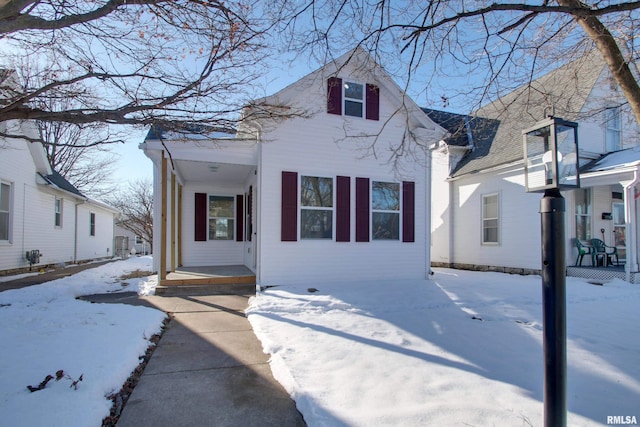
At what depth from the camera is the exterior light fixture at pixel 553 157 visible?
208 centimetres

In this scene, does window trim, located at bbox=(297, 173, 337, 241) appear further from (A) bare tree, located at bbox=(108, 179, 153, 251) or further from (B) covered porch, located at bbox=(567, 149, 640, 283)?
(A) bare tree, located at bbox=(108, 179, 153, 251)

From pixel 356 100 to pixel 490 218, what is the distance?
6330 mm

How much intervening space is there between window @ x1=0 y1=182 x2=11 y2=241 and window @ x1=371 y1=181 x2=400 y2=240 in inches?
429

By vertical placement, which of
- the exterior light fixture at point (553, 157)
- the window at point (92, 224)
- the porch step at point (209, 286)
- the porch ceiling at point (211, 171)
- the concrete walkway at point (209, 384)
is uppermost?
the porch ceiling at point (211, 171)

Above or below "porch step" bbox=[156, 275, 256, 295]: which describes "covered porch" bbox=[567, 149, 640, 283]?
above

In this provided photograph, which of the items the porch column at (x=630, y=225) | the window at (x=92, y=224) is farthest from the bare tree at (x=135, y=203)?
the porch column at (x=630, y=225)

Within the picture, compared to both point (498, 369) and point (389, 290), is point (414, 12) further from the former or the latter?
point (389, 290)

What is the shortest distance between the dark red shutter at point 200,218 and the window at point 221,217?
19 cm

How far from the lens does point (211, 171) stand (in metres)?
9.22

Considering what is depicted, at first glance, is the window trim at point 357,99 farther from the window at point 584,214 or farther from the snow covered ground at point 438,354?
the window at point 584,214

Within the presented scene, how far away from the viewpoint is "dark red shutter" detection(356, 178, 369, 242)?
8.38m

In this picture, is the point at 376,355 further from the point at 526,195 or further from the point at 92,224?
the point at 92,224

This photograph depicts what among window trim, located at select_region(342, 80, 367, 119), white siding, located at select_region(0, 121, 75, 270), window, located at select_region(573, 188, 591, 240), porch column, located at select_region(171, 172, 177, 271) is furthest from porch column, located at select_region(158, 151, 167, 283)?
window, located at select_region(573, 188, 591, 240)

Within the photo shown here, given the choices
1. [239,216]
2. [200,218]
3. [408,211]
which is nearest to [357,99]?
[408,211]
